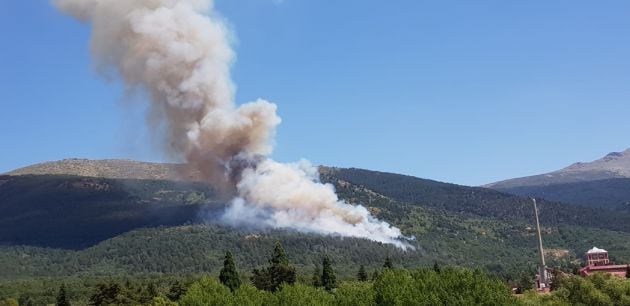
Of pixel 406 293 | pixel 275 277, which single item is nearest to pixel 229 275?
pixel 275 277

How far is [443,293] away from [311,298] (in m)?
15.6

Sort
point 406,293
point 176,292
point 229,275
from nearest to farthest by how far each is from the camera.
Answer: point 406,293
point 229,275
point 176,292

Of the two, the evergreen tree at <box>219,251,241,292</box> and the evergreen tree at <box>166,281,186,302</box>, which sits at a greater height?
the evergreen tree at <box>219,251,241,292</box>

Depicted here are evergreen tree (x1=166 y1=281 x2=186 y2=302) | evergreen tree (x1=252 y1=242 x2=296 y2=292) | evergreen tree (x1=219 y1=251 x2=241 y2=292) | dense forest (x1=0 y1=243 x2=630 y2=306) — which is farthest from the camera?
evergreen tree (x1=252 y1=242 x2=296 y2=292)

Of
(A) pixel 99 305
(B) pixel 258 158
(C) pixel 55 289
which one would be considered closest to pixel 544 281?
(B) pixel 258 158

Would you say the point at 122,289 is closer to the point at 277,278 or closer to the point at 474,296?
the point at 277,278

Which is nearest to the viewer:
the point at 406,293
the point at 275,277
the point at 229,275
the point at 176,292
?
the point at 406,293

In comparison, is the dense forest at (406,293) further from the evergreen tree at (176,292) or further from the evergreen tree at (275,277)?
the evergreen tree at (275,277)

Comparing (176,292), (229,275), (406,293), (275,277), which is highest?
(229,275)

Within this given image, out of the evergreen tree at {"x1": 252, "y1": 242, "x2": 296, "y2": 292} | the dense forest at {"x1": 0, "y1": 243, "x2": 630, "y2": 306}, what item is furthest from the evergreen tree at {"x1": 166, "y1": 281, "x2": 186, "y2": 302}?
the evergreen tree at {"x1": 252, "y1": 242, "x2": 296, "y2": 292}

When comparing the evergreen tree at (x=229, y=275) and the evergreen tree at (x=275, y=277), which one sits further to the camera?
the evergreen tree at (x=275, y=277)

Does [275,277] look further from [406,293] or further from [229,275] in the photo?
[406,293]

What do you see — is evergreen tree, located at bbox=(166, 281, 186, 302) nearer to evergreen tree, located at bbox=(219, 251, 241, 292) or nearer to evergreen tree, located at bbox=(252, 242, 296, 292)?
evergreen tree, located at bbox=(219, 251, 241, 292)

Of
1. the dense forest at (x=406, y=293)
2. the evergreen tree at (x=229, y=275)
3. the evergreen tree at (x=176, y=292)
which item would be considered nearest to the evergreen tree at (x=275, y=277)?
the evergreen tree at (x=229, y=275)
